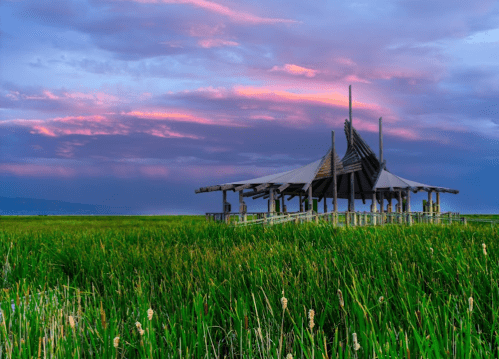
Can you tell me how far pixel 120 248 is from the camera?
9117mm

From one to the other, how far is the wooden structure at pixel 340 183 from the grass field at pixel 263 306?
15165 mm

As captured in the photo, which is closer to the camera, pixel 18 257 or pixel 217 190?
pixel 18 257

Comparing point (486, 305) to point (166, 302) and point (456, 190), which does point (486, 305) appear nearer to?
point (166, 302)

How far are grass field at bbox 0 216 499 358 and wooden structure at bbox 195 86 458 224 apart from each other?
15.2 metres

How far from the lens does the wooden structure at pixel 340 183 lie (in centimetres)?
2391

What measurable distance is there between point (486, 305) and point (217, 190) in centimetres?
2061

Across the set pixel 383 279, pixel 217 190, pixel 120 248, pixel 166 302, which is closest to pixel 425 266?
pixel 383 279

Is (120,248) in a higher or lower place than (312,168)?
lower

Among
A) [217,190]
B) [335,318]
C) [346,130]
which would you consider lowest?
[335,318]

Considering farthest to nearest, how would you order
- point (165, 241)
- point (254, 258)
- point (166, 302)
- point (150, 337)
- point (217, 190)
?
point (217, 190) < point (165, 241) < point (254, 258) < point (166, 302) < point (150, 337)

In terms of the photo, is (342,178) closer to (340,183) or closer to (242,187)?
(340,183)

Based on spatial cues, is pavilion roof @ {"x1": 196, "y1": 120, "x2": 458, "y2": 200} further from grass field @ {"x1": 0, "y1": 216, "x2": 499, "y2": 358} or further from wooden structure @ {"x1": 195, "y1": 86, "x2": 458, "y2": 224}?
grass field @ {"x1": 0, "y1": 216, "x2": 499, "y2": 358}

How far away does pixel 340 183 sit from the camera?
3105 cm

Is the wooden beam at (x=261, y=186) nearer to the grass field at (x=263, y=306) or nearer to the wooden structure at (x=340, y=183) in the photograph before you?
the wooden structure at (x=340, y=183)
